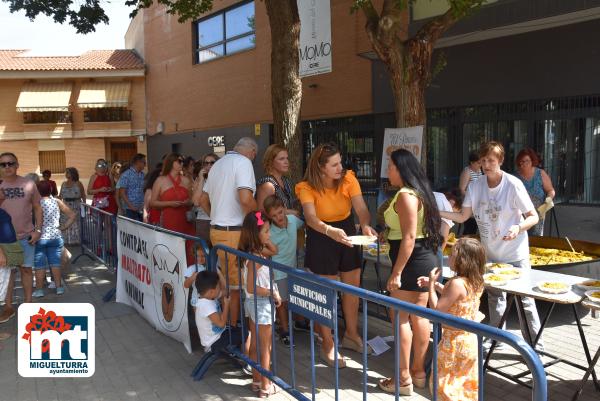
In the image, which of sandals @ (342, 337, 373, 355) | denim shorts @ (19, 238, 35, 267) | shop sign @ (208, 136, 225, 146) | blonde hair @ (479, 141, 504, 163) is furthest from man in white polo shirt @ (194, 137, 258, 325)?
shop sign @ (208, 136, 225, 146)

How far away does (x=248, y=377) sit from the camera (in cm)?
461

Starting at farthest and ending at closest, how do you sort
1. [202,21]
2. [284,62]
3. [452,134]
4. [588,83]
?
[202,21] < [452,134] < [588,83] < [284,62]

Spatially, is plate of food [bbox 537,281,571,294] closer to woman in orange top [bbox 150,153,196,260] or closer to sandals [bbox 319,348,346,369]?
sandals [bbox 319,348,346,369]

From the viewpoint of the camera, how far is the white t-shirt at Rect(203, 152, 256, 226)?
5.00 meters

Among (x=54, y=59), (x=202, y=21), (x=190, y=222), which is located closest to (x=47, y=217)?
(x=190, y=222)

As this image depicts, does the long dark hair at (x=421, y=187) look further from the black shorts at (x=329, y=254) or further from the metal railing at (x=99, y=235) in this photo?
the metal railing at (x=99, y=235)

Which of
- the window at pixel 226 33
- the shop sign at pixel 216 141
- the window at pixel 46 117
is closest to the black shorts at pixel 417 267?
the window at pixel 226 33

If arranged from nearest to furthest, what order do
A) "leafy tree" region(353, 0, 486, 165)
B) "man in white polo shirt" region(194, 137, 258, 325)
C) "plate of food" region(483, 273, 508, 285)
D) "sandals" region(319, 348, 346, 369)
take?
1. "plate of food" region(483, 273, 508, 285)
2. "sandals" region(319, 348, 346, 369)
3. "man in white polo shirt" region(194, 137, 258, 325)
4. "leafy tree" region(353, 0, 486, 165)

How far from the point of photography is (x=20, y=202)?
638cm

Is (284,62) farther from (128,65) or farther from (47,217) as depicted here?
(128,65)

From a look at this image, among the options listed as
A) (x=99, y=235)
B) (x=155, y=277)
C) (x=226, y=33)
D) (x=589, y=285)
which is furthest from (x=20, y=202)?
(x=226, y=33)

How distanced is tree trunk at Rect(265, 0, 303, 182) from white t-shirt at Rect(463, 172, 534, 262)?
3.85 meters

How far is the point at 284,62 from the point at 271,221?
413cm

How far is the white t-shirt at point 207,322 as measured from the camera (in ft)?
14.6
